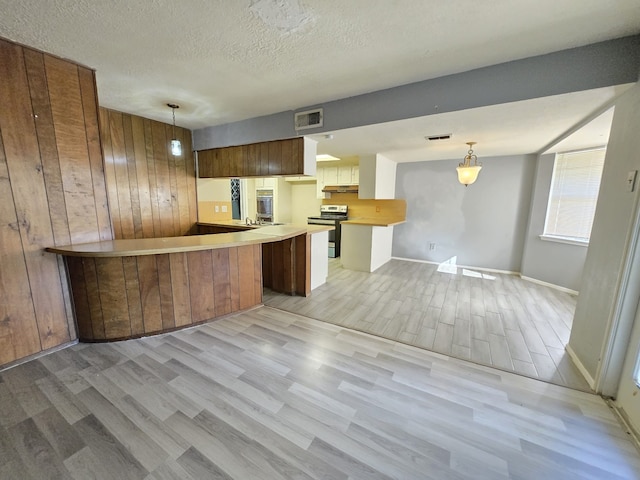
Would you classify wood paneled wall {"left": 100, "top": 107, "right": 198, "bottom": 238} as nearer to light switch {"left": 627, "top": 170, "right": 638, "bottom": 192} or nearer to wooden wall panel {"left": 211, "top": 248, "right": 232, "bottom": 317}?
wooden wall panel {"left": 211, "top": 248, "right": 232, "bottom": 317}

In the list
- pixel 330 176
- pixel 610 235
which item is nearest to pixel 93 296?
pixel 610 235

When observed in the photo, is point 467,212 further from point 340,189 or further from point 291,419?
point 291,419

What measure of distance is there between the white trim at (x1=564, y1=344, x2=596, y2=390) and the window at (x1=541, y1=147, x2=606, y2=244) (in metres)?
2.15

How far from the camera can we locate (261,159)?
355cm

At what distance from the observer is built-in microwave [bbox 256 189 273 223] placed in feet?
20.7

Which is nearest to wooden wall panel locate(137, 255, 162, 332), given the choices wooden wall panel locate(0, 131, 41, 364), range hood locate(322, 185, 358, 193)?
wooden wall panel locate(0, 131, 41, 364)

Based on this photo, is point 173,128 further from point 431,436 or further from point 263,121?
point 431,436

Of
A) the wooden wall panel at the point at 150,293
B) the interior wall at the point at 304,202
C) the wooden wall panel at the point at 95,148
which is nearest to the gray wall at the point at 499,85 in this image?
the wooden wall panel at the point at 95,148

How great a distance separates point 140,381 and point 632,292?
3378mm

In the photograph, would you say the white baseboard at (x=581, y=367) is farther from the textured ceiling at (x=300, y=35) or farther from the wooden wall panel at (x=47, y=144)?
the wooden wall panel at (x=47, y=144)

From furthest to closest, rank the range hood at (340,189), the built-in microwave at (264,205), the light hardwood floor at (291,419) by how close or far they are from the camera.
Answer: the built-in microwave at (264,205) < the range hood at (340,189) < the light hardwood floor at (291,419)

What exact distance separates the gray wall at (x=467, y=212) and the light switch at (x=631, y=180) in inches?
125

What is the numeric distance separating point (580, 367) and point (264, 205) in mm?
5933

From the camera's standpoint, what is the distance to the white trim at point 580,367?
179cm
